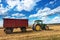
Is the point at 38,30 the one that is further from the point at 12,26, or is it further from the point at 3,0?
the point at 3,0

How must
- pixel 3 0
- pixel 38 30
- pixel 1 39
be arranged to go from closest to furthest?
pixel 1 39 < pixel 38 30 < pixel 3 0

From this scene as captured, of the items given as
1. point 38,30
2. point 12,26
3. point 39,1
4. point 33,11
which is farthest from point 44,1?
point 12,26

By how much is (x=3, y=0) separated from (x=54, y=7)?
27.5ft

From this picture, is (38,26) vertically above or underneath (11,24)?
underneath

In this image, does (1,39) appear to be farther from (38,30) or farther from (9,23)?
(38,30)

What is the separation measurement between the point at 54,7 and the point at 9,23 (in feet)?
31.7

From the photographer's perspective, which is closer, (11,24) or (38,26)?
(11,24)

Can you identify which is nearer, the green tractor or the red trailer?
the red trailer

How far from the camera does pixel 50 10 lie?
29.0 meters

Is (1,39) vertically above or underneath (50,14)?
underneath

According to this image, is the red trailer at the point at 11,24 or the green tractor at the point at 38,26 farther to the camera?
the green tractor at the point at 38,26

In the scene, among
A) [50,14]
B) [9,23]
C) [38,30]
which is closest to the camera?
[9,23]

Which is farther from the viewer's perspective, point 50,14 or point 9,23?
point 50,14

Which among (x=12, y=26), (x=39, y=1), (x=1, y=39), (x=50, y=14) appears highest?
(x=39, y=1)
